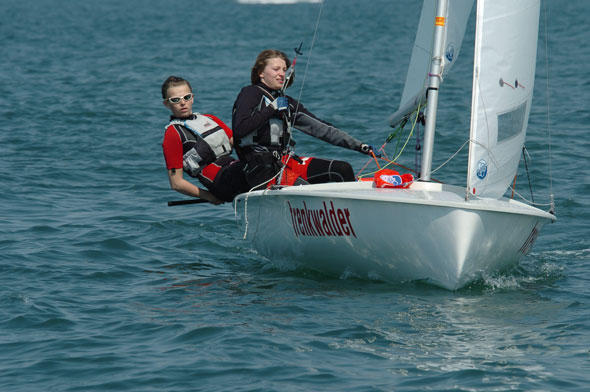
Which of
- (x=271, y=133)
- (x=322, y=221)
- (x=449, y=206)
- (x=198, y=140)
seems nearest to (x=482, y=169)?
(x=449, y=206)

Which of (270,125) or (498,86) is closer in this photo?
(498,86)

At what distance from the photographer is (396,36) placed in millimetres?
34281

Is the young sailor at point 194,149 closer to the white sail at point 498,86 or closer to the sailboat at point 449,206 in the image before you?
the sailboat at point 449,206

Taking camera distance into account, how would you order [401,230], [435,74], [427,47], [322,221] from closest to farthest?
[401,230] < [322,221] < [435,74] < [427,47]

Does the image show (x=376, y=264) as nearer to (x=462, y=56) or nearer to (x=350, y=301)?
(x=350, y=301)

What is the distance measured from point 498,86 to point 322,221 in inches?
63.5

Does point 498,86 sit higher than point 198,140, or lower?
higher

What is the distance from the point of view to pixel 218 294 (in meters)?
6.80

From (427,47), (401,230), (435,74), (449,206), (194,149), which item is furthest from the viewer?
(427,47)

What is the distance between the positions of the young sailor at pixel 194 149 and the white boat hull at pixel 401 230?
1.54 ft

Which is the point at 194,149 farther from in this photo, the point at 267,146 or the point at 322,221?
the point at 322,221

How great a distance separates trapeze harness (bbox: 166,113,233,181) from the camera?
7461 millimetres

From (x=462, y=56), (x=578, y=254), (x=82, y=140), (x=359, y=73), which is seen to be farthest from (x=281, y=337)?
(x=462, y=56)

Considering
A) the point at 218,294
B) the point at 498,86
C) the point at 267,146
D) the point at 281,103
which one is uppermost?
the point at 498,86
